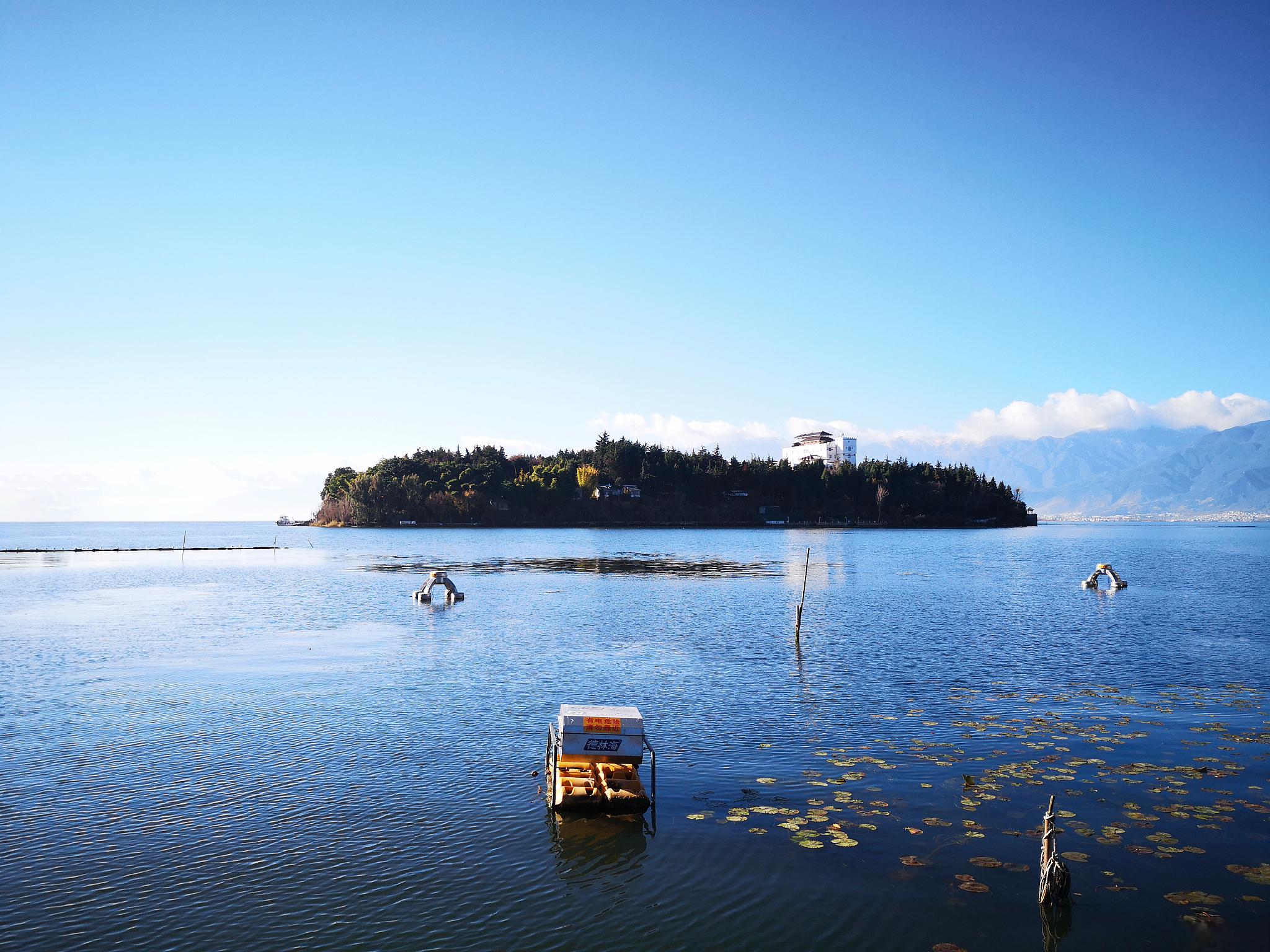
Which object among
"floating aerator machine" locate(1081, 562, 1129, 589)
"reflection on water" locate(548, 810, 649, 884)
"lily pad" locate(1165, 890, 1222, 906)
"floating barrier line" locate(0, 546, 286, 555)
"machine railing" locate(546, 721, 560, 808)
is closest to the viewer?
"lily pad" locate(1165, 890, 1222, 906)

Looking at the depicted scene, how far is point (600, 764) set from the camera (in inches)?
846

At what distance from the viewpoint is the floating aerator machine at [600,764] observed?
20688 millimetres

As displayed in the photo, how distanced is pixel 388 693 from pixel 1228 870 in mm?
28659

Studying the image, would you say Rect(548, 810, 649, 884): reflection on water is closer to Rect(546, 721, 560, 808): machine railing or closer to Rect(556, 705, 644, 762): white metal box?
Rect(546, 721, 560, 808): machine railing

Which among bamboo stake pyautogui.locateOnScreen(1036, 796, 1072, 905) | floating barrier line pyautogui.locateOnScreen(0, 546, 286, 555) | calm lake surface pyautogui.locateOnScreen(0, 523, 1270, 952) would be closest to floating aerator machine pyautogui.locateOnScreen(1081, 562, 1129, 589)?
calm lake surface pyautogui.locateOnScreen(0, 523, 1270, 952)

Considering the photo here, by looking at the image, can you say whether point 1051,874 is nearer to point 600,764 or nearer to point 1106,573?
point 600,764

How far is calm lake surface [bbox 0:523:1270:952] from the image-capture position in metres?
15.6

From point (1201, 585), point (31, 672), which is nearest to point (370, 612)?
point (31, 672)

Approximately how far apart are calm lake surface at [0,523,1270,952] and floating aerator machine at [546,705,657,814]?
0.59 meters

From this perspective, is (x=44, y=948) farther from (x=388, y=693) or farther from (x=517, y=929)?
(x=388, y=693)

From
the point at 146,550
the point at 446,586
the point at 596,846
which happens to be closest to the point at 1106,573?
the point at 446,586

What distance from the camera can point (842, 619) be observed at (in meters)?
60.0

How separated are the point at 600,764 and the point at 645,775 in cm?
267

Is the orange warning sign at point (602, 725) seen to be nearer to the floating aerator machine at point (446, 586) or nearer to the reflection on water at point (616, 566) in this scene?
the floating aerator machine at point (446, 586)
